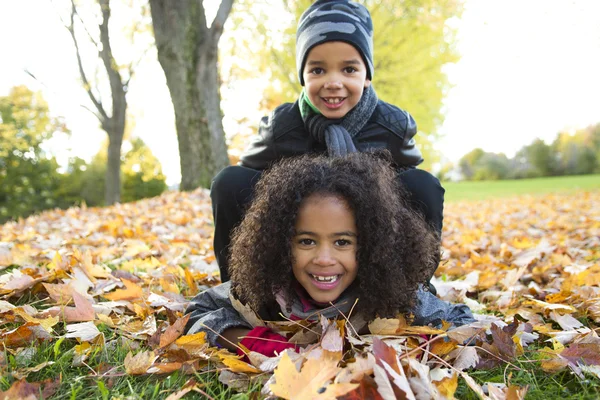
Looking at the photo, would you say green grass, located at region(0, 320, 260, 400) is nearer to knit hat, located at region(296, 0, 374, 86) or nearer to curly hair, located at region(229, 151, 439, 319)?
curly hair, located at region(229, 151, 439, 319)

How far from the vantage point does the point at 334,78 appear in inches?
82.9

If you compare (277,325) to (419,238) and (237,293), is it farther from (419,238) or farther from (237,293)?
(419,238)

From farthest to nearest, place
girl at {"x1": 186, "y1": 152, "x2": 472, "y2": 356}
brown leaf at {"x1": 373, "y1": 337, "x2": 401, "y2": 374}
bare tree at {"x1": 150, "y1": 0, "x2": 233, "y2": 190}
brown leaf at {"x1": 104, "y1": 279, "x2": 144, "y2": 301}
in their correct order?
bare tree at {"x1": 150, "y1": 0, "x2": 233, "y2": 190}, brown leaf at {"x1": 104, "y1": 279, "x2": 144, "y2": 301}, girl at {"x1": 186, "y1": 152, "x2": 472, "y2": 356}, brown leaf at {"x1": 373, "y1": 337, "x2": 401, "y2": 374}

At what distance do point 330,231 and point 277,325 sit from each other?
16.4 inches

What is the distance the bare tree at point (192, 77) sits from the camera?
23.3ft

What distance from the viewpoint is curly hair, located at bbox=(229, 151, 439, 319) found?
5.45 feet

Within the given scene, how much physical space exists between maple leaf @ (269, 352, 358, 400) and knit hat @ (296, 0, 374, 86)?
58.4 inches

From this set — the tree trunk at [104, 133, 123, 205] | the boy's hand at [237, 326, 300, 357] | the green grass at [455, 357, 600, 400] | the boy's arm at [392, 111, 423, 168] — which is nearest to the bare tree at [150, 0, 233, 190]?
the boy's arm at [392, 111, 423, 168]

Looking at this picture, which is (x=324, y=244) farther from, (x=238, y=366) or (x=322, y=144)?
(x=322, y=144)

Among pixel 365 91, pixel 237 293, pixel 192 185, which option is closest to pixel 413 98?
pixel 192 185

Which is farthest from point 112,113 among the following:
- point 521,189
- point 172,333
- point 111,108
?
point 521,189

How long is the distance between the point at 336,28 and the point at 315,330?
4.48ft

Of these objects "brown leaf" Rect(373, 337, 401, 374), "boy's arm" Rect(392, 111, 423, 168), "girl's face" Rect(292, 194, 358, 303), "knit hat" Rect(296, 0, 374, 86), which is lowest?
"brown leaf" Rect(373, 337, 401, 374)

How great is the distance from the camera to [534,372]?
61.5 inches
